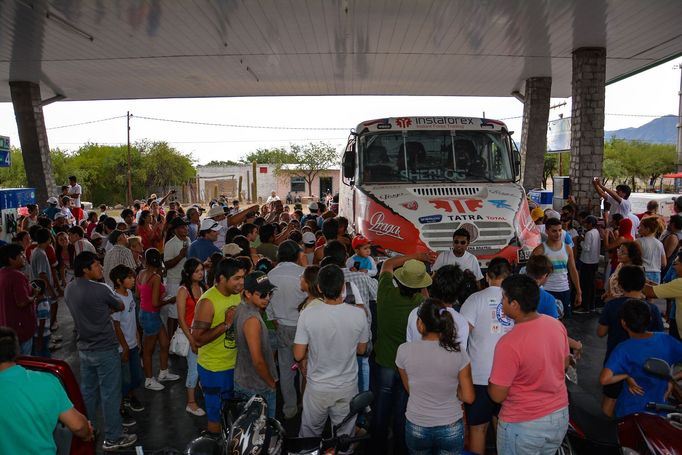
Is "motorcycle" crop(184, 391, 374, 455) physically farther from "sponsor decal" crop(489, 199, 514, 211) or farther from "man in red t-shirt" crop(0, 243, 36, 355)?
"sponsor decal" crop(489, 199, 514, 211)

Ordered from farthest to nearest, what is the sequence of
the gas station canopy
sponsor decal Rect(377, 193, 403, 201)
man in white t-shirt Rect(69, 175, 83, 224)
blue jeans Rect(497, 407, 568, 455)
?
man in white t-shirt Rect(69, 175, 83, 224), the gas station canopy, sponsor decal Rect(377, 193, 403, 201), blue jeans Rect(497, 407, 568, 455)

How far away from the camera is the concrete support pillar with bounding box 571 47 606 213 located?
52.4ft

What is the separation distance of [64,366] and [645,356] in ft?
13.2

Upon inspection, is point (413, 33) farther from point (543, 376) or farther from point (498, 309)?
point (543, 376)

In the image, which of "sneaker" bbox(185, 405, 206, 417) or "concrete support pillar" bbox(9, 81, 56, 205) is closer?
"sneaker" bbox(185, 405, 206, 417)

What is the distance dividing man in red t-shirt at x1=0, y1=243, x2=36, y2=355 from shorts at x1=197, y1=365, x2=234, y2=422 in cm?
241

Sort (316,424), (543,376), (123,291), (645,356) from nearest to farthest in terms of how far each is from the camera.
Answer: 1. (543,376)
2. (645,356)
3. (316,424)
4. (123,291)

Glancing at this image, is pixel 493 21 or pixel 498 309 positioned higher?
pixel 493 21

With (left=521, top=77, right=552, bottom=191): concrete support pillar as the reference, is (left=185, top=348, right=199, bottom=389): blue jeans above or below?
below

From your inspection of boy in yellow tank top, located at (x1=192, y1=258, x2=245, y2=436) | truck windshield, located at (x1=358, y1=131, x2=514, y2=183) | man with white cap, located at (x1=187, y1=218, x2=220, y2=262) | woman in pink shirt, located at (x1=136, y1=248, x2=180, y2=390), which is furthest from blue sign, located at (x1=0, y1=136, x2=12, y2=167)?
boy in yellow tank top, located at (x1=192, y1=258, x2=245, y2=436)

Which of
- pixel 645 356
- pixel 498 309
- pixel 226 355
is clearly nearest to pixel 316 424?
pixel 226 355

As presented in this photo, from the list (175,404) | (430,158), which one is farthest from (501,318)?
(430,158)

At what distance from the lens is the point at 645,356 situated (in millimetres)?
4027

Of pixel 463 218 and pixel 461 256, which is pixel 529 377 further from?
pixel 463 218
